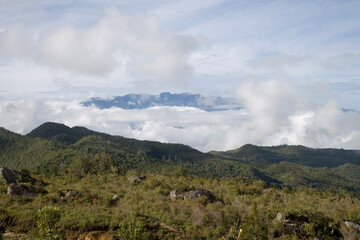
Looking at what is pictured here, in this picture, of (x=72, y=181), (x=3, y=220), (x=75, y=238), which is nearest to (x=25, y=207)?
(x=3, y=220)

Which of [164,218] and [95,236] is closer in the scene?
[95,236]

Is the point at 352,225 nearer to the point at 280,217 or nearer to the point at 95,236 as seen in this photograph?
the point at 280,217

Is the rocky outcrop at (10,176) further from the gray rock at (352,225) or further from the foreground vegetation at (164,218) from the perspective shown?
the gray rock at (352,225)

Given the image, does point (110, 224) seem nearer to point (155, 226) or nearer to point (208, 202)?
point (155, 226)

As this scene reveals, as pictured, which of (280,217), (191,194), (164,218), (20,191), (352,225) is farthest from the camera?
(191,194)

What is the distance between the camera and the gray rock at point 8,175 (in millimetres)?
41444

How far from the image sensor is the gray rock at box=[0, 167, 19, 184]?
41.4 m

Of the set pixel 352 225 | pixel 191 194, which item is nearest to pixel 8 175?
pixel 191 194

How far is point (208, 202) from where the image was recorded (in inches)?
1371

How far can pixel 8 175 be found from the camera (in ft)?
141

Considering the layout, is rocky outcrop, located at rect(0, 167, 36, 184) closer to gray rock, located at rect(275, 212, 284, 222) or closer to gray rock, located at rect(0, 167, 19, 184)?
gray rock, located at rect(0, 167, 19, 184)

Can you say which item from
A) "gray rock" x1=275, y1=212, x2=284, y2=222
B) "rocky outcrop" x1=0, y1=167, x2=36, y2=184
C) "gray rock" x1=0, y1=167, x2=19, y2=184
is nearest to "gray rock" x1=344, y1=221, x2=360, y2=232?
"gray rock" x1=275, y1=212, x2=284, y2=222

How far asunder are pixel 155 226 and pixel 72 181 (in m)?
33.4

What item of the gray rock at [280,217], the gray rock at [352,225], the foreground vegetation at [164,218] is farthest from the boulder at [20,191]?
the gray rock at [352,225]
